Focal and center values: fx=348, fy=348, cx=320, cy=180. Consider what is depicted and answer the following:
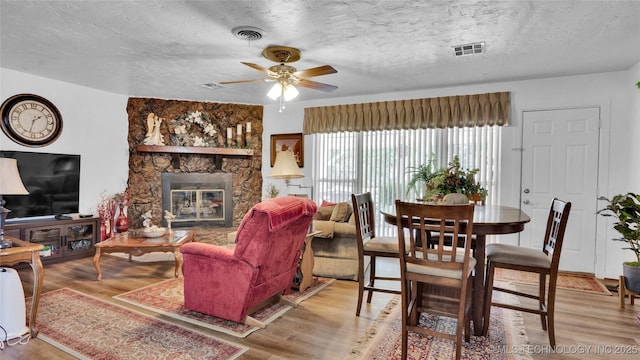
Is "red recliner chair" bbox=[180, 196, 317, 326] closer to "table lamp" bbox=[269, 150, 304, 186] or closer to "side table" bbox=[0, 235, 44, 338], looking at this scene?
"table lamp" bbox=[269, 150, 304, 186]

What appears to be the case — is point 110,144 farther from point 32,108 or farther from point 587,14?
point 587,14

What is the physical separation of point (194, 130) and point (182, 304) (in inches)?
146

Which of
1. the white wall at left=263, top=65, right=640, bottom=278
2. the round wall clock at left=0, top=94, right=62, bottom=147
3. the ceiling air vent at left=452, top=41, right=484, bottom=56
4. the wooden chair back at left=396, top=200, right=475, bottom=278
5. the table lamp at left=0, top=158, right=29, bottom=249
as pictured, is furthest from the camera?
the round wall clock at left=0, top=94, right=62, bottom=147

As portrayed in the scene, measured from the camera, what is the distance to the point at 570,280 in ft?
13.4

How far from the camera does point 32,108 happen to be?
15.1 feet

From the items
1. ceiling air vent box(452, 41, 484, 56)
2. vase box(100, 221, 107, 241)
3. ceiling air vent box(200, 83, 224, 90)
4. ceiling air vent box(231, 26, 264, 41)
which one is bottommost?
vase box(100, 221, 107, 241)

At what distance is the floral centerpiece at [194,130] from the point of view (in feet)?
19.7

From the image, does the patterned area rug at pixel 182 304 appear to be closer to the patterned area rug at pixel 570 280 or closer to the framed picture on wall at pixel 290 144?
→ the patterned area rug at pixel 570 280

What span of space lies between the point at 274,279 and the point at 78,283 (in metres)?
2.32

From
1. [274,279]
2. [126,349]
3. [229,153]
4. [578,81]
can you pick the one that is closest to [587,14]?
[578,81]

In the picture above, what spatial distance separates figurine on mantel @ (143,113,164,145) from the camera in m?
5.73

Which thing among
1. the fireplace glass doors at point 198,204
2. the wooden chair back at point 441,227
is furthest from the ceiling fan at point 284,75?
the fireplace glass doors at point 198,204

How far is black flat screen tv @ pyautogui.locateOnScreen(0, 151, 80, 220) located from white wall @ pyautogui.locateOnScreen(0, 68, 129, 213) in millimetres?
133

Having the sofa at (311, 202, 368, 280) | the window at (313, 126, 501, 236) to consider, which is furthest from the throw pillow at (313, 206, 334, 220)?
the window at (313, 126, 501, 236)
